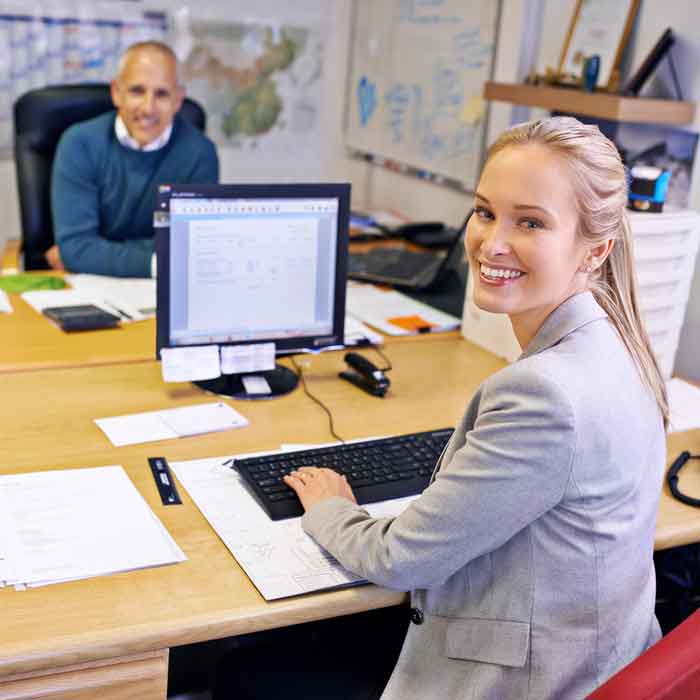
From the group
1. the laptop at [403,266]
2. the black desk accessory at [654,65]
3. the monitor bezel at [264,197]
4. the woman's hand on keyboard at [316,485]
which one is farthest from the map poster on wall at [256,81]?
the woman's hand on keyboard at [316,485]

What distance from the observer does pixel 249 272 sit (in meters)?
1.70

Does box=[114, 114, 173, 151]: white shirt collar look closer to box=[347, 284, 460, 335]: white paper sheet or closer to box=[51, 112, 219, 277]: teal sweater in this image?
box=[51, 112, 219, 277]: teal sweater

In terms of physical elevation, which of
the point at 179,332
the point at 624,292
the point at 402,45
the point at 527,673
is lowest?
the point at 527,673

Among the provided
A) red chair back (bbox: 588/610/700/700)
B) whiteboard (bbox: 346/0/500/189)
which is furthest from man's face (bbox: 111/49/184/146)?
red chair back (bbox: 588/610/700/700)

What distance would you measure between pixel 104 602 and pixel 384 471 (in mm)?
500

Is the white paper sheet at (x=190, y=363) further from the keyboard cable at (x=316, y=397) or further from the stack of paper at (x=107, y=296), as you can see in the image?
the stack of paper at (x=107, y=296)

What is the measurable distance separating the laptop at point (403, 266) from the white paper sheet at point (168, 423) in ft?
3.09

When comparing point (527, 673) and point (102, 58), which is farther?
point (102, 58)

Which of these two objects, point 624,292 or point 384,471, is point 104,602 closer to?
point 384,471

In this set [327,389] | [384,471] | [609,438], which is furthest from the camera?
[327,389]

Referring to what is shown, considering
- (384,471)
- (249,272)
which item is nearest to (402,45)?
(249,272)

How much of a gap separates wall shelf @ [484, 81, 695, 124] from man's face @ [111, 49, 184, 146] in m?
1.07

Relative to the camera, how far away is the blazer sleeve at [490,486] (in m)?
1.01

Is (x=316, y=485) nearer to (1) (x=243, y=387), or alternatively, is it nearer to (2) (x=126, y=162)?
(1) (x=243, y=387)
